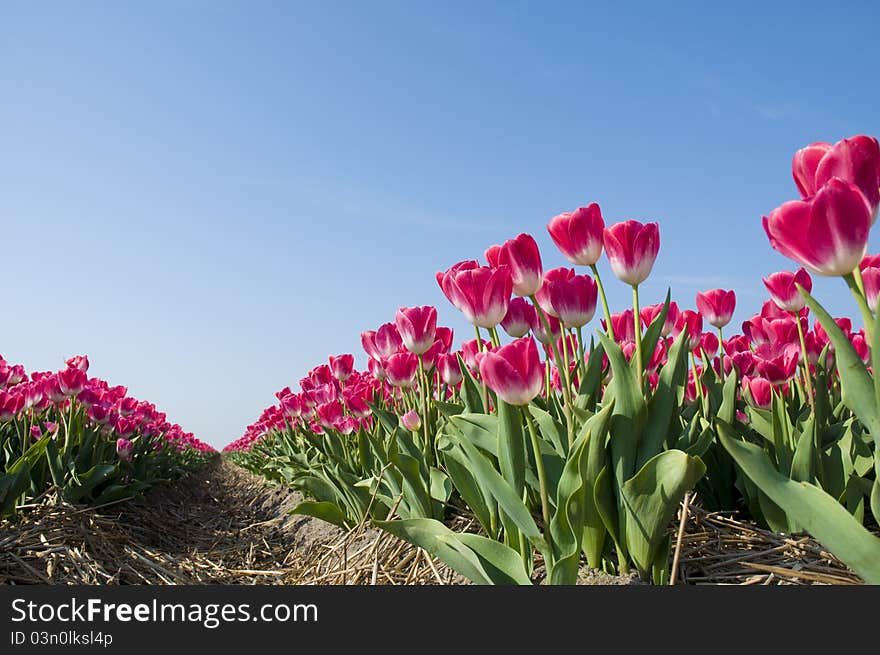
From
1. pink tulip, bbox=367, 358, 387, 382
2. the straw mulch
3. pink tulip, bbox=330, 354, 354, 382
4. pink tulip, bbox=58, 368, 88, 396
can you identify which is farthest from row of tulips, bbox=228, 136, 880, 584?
pink tulip, bbox=58, 368, 88, 396

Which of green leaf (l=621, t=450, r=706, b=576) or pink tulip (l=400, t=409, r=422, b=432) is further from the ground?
pink tulip (l=400, t=409, r=422, b=432)

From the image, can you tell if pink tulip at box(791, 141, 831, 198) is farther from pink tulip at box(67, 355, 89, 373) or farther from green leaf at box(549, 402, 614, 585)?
pink tulip at box(67, 355, 89, 373)

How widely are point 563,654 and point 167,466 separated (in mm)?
7548

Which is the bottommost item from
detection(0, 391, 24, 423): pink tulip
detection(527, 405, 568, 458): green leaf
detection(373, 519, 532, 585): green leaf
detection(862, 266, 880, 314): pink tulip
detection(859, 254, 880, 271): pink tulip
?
detection(373, 519, 532, 585): green leaf

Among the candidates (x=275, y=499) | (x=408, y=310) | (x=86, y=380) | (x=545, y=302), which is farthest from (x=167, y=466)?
(x=545, y=302)

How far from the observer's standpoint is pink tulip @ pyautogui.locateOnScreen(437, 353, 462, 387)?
10.2ft

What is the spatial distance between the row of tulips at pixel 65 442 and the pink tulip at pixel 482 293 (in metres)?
3.20

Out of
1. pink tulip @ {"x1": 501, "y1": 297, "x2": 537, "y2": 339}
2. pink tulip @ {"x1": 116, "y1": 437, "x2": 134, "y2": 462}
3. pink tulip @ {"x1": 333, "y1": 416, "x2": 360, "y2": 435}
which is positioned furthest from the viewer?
pink tulip @ {"x1": 116, "y1": 437, "x2": 134, "y2": 462}

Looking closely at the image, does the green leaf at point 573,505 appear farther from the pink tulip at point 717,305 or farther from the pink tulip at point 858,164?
the pink tulip at point 717,305

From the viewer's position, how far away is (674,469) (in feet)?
5.25

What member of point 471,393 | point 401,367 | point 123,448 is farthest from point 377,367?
point 123,448

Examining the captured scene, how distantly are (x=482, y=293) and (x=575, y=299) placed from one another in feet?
1.15

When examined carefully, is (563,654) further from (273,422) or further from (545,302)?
(273,422)

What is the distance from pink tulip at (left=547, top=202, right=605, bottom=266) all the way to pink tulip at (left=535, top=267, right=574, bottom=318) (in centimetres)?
18
